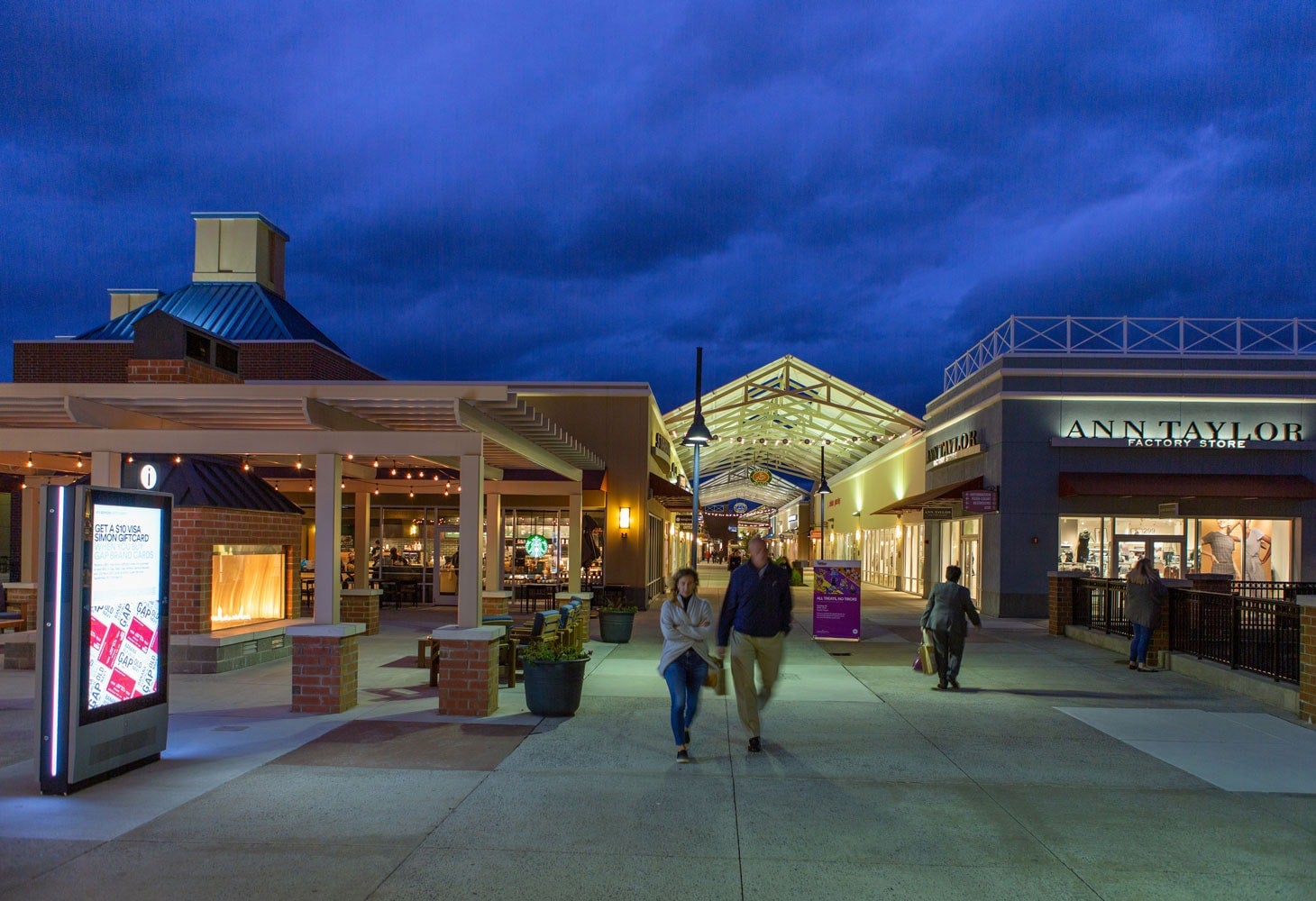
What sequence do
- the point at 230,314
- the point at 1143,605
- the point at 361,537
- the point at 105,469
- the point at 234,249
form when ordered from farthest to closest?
the point at 234,249 → the point at 230,314 → the point at 361,537 → the point at 1143,605 → the point at 105,469

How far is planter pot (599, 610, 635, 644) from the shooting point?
16.9m

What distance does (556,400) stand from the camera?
24844 mm

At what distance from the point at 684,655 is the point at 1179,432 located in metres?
19.1

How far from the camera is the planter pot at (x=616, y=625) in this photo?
16.9 m

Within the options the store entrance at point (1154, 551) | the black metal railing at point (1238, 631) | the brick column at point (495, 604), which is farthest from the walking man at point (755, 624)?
the store entrance at point (1154, 551)

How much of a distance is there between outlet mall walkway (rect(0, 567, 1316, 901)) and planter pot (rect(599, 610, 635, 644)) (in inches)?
222

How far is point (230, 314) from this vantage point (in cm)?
2980

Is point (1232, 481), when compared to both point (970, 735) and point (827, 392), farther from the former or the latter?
point (970, 735)

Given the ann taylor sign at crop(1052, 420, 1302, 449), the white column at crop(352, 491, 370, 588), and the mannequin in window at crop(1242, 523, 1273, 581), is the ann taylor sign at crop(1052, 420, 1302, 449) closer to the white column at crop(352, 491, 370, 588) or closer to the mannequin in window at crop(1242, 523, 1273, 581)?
the mannequin in window at crop(1242, 523, 1273, 581)

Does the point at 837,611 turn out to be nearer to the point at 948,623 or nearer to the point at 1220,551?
the point at 948,623

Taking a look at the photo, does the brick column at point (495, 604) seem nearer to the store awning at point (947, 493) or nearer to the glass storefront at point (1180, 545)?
the store awning at point (947, 493)

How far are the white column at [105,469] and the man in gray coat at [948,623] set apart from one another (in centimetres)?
921

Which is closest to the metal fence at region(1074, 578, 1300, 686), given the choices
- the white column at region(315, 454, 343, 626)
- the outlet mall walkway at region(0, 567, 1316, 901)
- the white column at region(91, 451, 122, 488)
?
the outlet mall walkway at region(0, 567, 1316, 901)

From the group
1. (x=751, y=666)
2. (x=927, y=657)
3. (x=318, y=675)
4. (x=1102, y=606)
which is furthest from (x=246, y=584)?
(x=1102, y=606)
